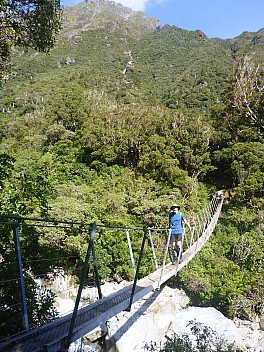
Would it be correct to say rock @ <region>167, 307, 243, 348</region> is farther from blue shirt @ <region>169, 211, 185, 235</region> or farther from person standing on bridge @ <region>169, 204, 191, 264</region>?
blue shirt @ <region>169, 211, 185, 235</region>

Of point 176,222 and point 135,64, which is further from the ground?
point 135,64

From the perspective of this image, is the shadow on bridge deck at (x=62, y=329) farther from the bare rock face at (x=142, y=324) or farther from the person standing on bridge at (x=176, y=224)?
the bare rock face at (x=142, y=324)

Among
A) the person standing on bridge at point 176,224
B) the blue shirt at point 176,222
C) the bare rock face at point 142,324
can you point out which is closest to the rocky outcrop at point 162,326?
the bare rock face at point 142,324

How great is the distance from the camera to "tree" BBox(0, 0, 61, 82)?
10.1 feet

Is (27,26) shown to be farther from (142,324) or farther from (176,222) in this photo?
(142,324)

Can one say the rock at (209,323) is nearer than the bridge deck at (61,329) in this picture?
No

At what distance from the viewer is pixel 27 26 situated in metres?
3.39

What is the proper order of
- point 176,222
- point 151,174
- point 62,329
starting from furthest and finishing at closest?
point 151,174
point 176,222
point 62,329

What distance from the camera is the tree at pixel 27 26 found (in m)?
3.08

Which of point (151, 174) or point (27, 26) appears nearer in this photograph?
point (27, 26)

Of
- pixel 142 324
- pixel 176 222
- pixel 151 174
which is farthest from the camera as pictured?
pixel 151 174

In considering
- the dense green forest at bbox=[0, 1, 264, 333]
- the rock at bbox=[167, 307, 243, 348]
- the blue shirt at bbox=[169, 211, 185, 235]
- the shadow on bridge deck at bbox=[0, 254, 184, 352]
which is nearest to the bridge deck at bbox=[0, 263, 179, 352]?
the shadow on bridge deck at bbox=[0, 254, 184, 352]

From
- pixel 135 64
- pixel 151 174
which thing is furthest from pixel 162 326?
pixel 135 64

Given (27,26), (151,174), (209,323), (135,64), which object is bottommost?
(209,323)
